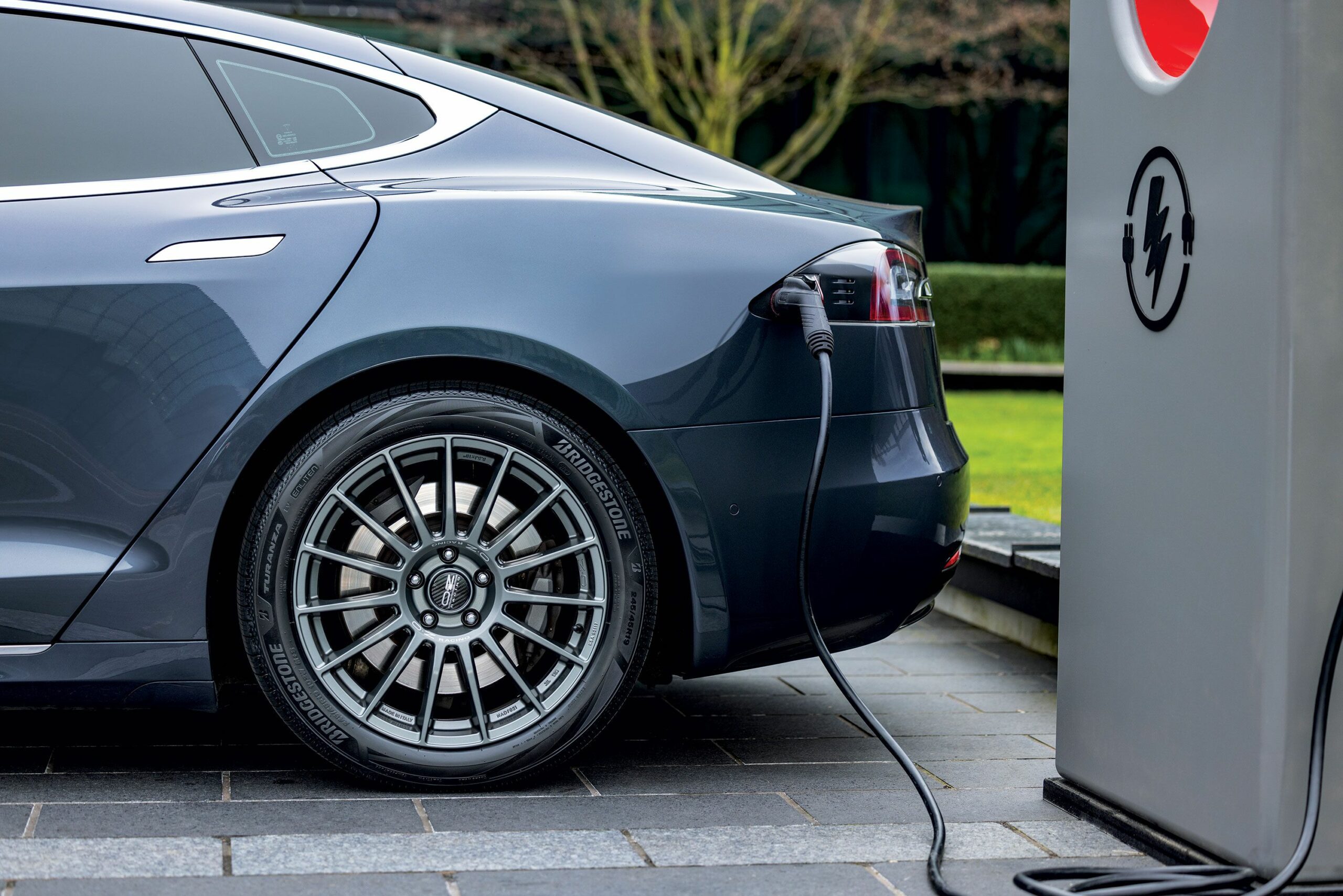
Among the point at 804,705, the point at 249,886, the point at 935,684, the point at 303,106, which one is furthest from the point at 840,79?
the point at 249,886

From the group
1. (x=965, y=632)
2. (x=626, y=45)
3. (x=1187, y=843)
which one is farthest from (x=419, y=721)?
(x=626, y=45)

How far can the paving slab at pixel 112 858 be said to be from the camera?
Answer: 94.4 inches

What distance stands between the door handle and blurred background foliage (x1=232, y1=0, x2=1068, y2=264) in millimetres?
14048

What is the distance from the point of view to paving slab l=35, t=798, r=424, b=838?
2.65 metres

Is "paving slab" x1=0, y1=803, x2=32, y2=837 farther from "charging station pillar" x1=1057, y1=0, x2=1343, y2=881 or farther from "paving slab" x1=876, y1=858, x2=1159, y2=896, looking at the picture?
"charging station pillar" x1=1057, y1=0, x2=1343, y2=881

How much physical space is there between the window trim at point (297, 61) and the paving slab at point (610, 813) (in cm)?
130

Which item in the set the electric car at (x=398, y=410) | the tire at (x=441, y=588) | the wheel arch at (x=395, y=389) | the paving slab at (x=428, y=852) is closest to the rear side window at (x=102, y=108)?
the electric car at (x=398, y=410)

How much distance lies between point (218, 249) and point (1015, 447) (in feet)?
24.1

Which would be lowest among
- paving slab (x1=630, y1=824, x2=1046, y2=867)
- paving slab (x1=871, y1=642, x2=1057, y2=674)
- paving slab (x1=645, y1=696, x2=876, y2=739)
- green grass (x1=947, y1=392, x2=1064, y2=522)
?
green grass (x1=947, y1=392, x2=1064, y2=522)

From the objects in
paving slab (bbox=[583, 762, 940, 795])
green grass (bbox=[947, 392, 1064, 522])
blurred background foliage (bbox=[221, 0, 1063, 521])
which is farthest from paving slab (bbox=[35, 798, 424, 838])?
blurred background foliage (bbox=[221, 0, 1063, 521])

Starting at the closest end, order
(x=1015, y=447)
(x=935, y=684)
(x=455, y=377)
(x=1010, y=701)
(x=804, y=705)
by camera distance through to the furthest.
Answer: (x=455, y=377), (x=804, y=705), (x=1010, y=701), (x=935, y=684), (x=1015, y=447)

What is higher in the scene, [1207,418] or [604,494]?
[1207,418]

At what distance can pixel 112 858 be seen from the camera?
8.13 feet

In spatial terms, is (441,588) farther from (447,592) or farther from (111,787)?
(111,787)
